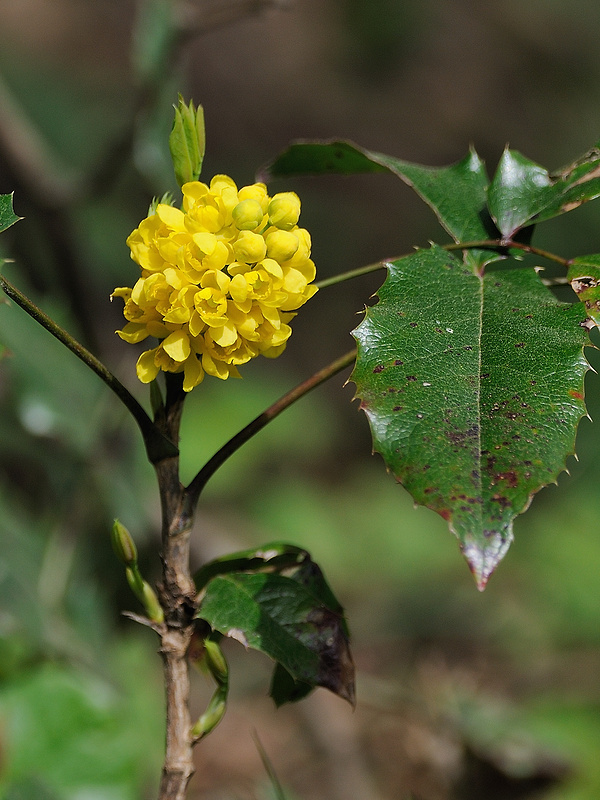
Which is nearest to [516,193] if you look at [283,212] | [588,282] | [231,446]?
[588,282]

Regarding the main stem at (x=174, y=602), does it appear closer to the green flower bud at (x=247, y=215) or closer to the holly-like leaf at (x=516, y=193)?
the green flower bud at (x=247, y=215)

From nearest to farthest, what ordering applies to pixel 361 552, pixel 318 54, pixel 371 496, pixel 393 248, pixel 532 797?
pixel 532 797 → pixel 361 552 → pixel 371 496 → pixel 393 248 → pixel 318 54

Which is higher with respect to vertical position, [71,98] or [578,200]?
[578,200]

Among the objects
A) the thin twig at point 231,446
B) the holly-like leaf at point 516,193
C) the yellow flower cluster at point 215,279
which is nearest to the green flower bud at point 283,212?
the yellow flower cluster at point 215,279

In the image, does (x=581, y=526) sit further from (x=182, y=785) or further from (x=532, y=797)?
(x=182, y=785)

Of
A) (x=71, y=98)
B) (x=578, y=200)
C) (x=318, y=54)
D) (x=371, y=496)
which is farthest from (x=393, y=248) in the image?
(x=578, y=200)

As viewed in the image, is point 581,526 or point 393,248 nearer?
point 581,526

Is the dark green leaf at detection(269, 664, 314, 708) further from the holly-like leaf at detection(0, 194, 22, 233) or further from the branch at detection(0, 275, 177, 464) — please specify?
the holly-like leaf at detection(0, 194, 22, 233)
